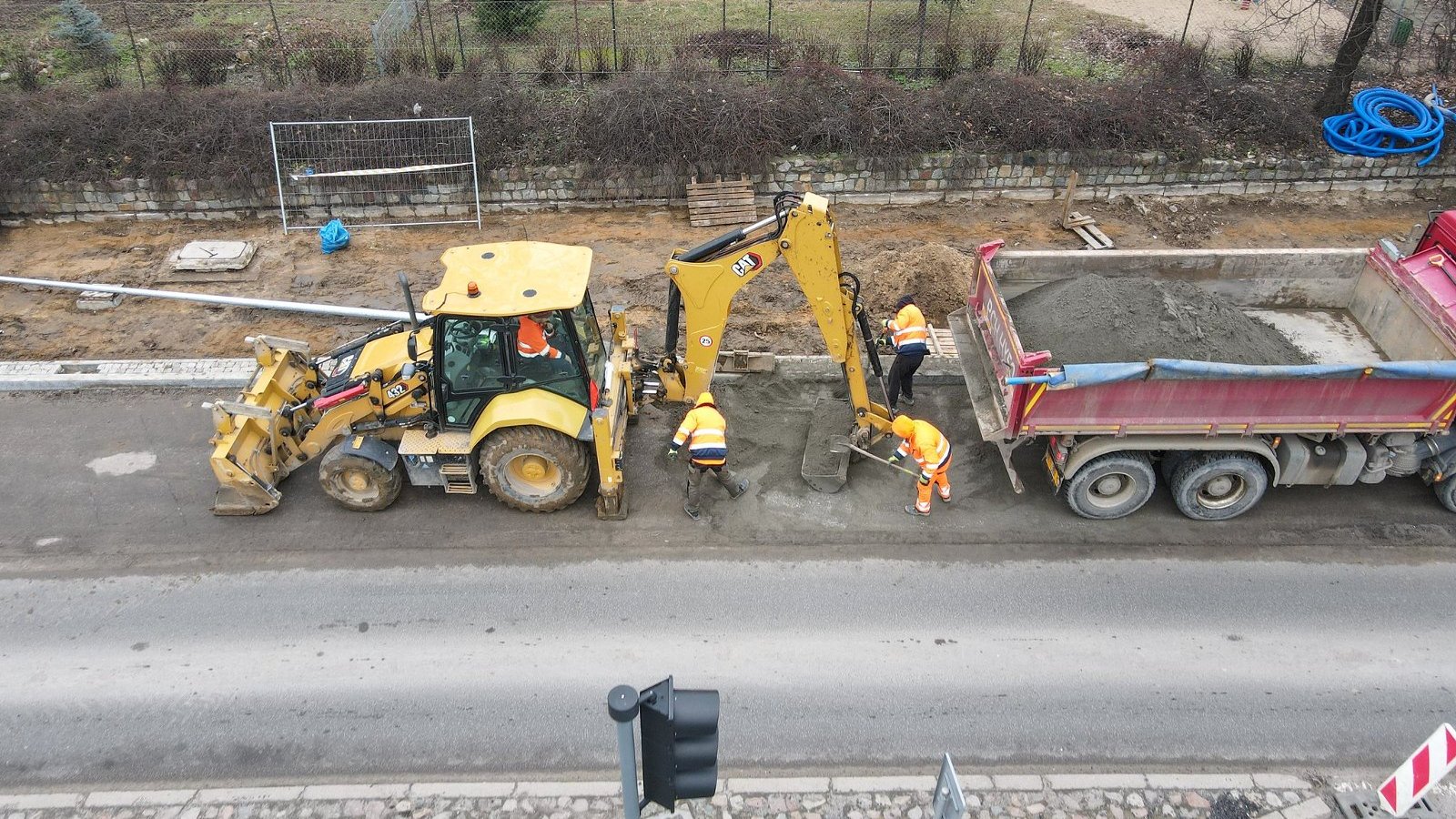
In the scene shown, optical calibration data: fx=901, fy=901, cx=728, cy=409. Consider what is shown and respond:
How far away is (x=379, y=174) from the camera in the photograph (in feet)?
42.8

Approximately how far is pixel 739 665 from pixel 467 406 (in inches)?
123

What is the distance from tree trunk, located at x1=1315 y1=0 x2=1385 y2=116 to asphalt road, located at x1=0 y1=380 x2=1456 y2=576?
8.92 meters

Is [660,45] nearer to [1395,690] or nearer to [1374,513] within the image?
[1374,513]

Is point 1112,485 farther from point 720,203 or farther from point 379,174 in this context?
point 379,174

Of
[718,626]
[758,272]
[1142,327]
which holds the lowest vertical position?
[718,626]

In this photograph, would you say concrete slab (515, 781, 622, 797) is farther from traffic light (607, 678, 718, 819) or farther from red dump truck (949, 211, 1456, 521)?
red dump truck (949, 211, 1456, 521)

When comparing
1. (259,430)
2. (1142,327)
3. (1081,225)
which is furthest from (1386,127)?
(259,430)

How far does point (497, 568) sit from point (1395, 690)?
6.80 metres

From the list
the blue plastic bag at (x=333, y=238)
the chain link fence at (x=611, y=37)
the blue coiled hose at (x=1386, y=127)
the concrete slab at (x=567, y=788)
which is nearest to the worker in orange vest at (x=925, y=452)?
the concrete slab at (x=567, y=788)

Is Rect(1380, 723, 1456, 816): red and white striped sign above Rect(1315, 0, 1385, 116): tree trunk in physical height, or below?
below

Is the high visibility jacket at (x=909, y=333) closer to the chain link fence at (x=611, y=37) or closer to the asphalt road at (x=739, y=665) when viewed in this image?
the asphalt road at (x=739, y=665)

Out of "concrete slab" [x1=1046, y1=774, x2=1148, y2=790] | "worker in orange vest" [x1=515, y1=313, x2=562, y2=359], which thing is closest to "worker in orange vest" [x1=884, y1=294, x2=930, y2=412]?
"worker in orange vest" [x1=515, y1=313, x2=562, y2=359]

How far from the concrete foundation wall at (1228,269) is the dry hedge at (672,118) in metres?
5.04

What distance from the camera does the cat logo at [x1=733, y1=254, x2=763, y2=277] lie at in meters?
7.72
